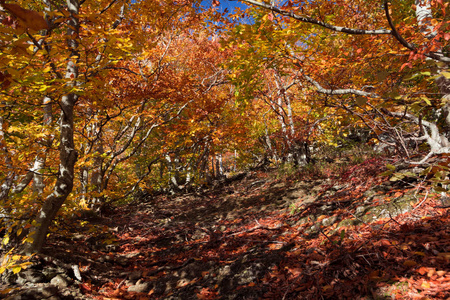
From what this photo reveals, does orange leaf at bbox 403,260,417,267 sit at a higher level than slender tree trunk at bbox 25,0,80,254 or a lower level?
lower

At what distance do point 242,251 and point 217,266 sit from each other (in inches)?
22.1

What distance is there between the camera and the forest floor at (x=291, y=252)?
2395 millimetres

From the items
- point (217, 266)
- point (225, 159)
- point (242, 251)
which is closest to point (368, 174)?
point (242, 251)

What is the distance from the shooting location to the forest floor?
2395 mm

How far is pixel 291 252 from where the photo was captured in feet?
11.6

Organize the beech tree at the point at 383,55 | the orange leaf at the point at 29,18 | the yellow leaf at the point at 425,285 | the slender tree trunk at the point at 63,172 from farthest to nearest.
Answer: the slender tree trunk at the point at 63,172, the beech tree at the point at 383,55, the yellow leaf at the point at 425,285, the orange leaf at the point at 29,18

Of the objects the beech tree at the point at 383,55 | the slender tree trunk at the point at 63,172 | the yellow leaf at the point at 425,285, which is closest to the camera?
the yellow leaf at the point at 425,285

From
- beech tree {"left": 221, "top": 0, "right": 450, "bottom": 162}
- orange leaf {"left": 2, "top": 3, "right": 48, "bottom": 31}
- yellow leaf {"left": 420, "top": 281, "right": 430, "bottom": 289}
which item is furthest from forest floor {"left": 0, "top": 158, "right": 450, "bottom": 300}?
orange leaf {"left": 2, "top": 3, "right": 48, "bottom": 31}

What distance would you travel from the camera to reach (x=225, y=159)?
28.8m

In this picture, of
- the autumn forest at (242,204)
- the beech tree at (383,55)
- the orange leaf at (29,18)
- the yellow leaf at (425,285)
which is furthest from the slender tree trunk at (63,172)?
the yellow leaf at (425,285)

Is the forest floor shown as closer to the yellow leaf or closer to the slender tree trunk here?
the yellow leaf

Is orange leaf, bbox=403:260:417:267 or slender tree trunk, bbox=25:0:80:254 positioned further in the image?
slender tree trunk, bbox=25:0:80:254

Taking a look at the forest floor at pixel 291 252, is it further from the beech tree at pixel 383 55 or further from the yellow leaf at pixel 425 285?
the beech tree at pixel 383 55

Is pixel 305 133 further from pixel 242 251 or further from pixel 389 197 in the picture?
pixel 242 251
